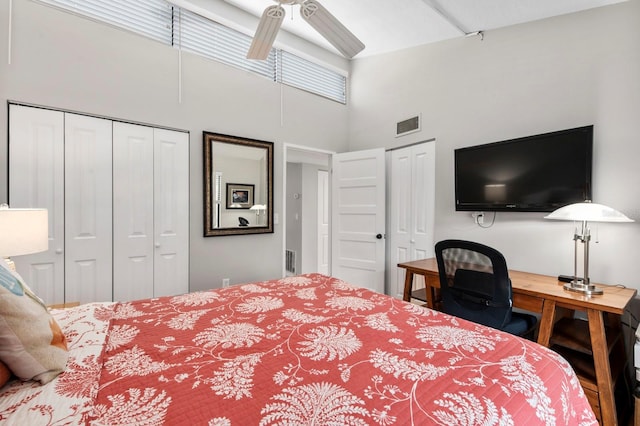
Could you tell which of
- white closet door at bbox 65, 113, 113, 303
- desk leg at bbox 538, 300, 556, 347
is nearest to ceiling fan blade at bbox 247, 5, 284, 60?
white closet door at bbox 65, 113, 113, 303

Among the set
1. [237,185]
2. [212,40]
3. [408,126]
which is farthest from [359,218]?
[212,40]

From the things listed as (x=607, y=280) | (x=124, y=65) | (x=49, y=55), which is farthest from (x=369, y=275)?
(x=49, y=55)

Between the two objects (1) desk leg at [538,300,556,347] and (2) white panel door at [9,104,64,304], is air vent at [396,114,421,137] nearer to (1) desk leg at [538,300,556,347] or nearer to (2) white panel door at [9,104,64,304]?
(1) desk leg at [538,300,556,347]

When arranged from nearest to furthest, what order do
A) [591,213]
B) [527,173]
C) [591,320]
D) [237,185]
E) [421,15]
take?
[591,320] → [591,213] → [527,173] → [421,15] → [237,185]

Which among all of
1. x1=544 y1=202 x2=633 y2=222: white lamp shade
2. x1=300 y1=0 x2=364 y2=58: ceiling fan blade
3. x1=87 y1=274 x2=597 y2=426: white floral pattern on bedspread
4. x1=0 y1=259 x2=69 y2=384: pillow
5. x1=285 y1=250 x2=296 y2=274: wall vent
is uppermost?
x1=300 y1=0 x2=364 y2=58: ceiling fan blade

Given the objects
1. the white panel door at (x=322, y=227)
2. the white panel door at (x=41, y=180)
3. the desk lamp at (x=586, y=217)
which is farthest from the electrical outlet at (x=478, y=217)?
the white panel door at (x=41, y=180)

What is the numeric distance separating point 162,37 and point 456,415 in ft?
11.6

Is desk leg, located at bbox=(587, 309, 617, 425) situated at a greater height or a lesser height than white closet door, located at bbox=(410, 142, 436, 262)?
lesser

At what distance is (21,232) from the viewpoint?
1625 millimetres

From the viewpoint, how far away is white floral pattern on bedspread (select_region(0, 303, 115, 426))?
28.0 inches

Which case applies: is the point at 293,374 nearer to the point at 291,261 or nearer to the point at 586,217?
the point at 586,217

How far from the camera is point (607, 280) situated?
2168mm

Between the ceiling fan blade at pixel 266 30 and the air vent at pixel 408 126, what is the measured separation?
1930 mm

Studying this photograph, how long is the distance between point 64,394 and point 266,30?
2.07m
